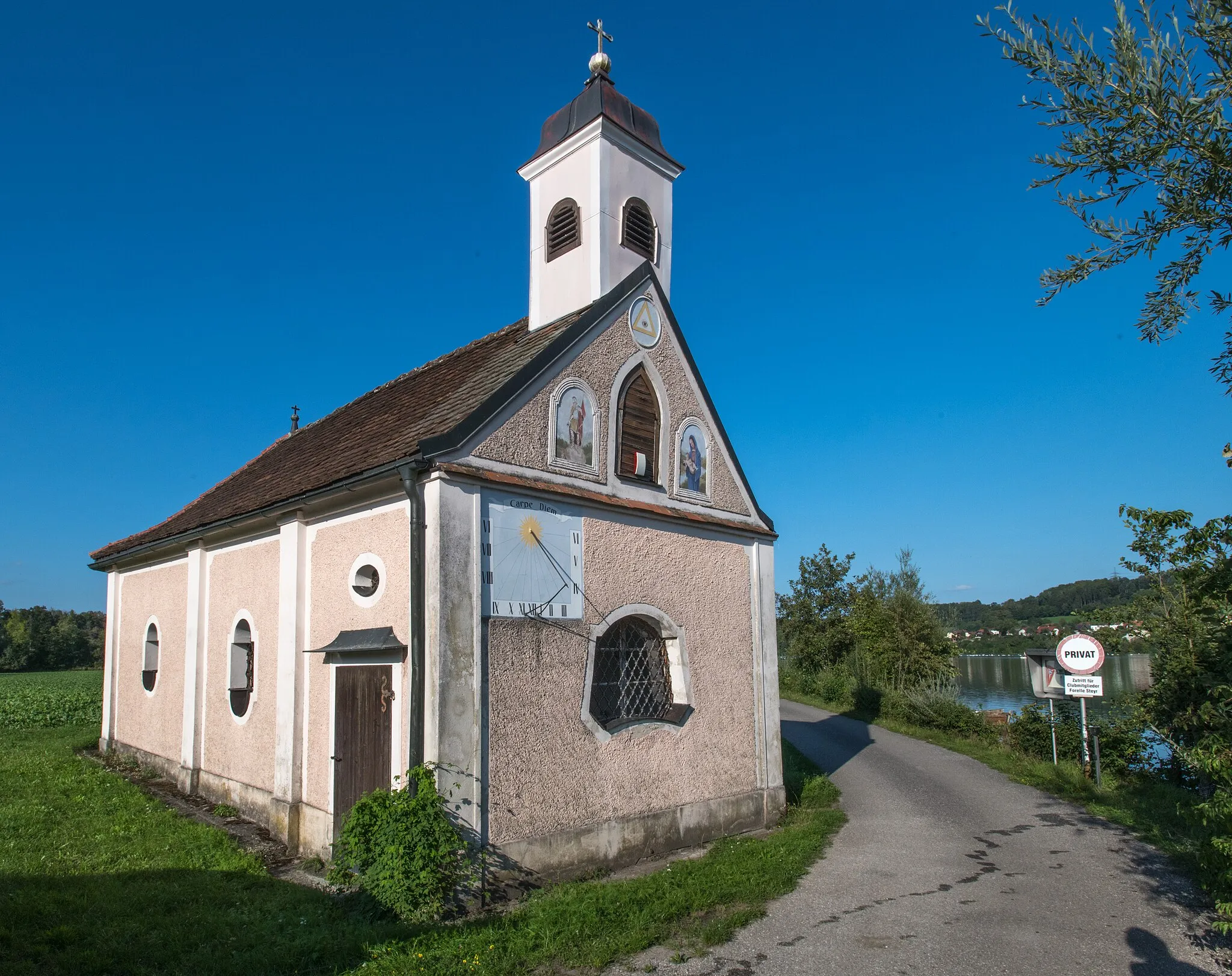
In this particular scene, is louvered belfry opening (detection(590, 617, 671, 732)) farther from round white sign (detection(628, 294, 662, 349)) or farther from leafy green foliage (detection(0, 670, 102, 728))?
leafy green foliage (detection(0, 670, 102, 728))

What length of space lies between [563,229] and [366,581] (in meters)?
5.78

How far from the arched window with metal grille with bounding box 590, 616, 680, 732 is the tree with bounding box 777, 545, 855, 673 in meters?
23.8

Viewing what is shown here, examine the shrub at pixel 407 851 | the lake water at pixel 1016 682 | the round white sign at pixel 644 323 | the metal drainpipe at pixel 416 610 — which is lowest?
the lake water at pixel 1016 682

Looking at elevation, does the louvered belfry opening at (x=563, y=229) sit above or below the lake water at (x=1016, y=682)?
above

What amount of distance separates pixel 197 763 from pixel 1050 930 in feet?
36.8

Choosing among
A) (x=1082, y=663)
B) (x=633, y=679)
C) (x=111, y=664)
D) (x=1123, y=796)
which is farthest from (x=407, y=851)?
(x=111, y=664)

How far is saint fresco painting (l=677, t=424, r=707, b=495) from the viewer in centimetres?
1127

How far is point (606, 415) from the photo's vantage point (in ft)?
33.5

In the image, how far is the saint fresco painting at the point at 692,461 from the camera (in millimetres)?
11273

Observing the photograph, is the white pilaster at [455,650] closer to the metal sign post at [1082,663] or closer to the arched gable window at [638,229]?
the arched gable window at [638,229]

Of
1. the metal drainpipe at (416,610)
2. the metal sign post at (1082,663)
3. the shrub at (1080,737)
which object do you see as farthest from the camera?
the shrub at (1080,737)

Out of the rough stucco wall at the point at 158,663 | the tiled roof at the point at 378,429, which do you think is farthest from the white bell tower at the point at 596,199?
the rough stucco wall at the point at 158,663

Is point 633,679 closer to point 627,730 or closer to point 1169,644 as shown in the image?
point 627,730

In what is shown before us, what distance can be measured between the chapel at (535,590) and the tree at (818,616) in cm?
2241
